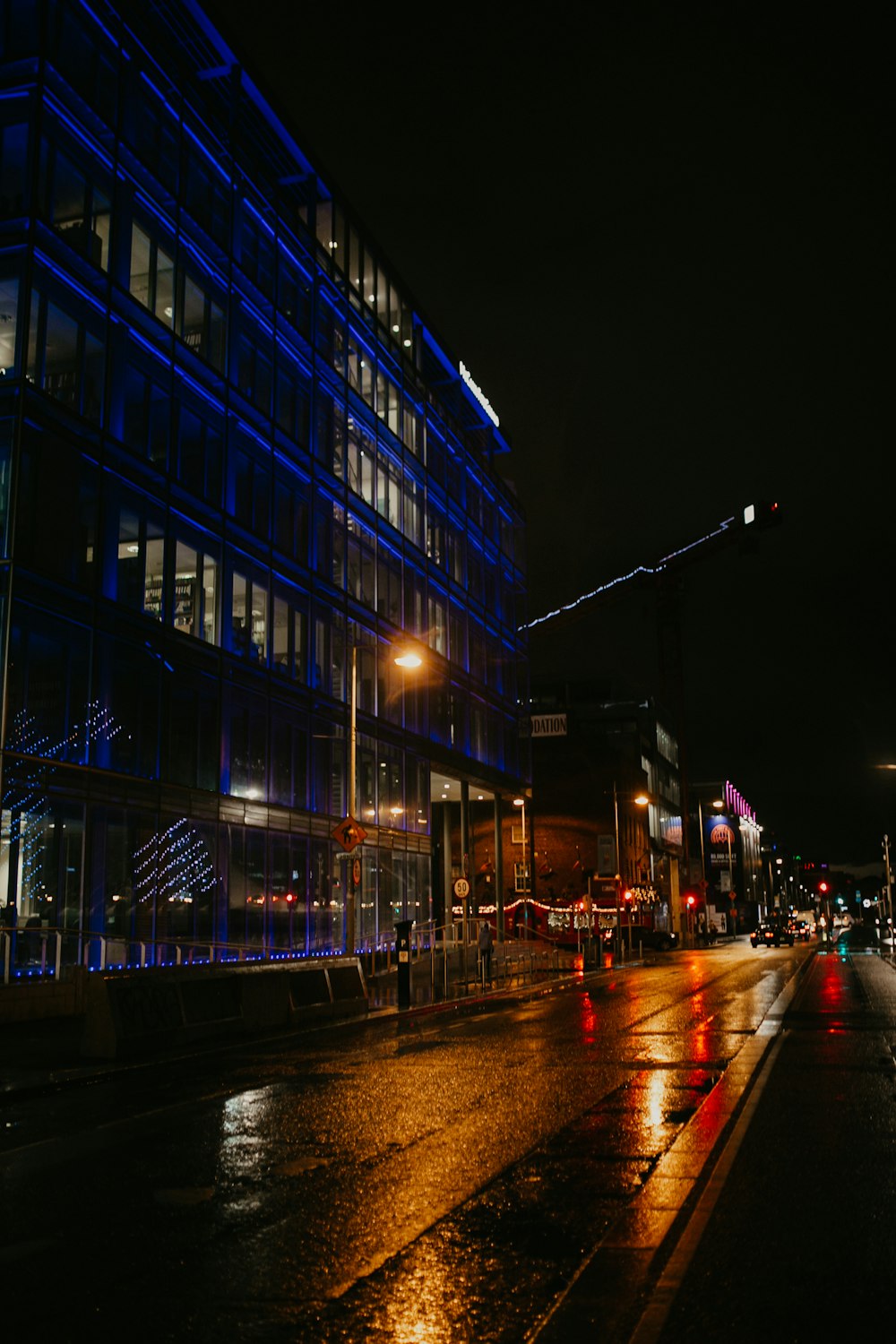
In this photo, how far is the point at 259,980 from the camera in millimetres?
20516

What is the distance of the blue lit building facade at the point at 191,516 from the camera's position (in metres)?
27.3

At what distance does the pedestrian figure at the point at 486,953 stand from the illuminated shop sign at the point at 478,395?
30.8 meters

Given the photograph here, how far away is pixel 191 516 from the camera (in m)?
33.2

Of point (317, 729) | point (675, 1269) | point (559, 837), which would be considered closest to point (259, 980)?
point (675, 1269)

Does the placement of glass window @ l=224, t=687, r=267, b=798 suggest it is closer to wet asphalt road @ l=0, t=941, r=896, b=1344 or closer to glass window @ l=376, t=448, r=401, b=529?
glass window @ l=376, t=448, r=401, b=529

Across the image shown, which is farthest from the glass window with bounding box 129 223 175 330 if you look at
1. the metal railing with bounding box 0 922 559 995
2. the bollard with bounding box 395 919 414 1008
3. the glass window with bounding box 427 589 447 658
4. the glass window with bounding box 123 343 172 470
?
the glass window with bounding box 427 589 447 658

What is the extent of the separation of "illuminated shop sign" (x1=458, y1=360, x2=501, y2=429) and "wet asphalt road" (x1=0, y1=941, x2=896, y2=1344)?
4523cm

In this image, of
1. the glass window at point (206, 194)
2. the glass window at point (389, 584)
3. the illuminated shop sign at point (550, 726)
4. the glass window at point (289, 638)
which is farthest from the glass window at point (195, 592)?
the illuminated shop sign at point (550, 726)

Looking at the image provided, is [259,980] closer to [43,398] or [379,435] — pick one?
[43,398]

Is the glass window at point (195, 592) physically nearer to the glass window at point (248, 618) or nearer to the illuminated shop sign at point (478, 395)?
the glass window at point (248, 618)

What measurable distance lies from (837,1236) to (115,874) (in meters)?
24.5

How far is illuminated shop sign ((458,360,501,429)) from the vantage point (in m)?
56.9

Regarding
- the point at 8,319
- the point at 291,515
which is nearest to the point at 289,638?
the point at 291,515

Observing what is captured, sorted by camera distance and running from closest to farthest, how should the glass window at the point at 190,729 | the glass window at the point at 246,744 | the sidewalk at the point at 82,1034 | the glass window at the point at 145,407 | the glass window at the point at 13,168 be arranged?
the sidewalk at the point at 82,1034, the glass window at the point at 13,168, the glass window at the point at 145,407, the glass window at the point at 190,729, the glass window at the point at 246,744
